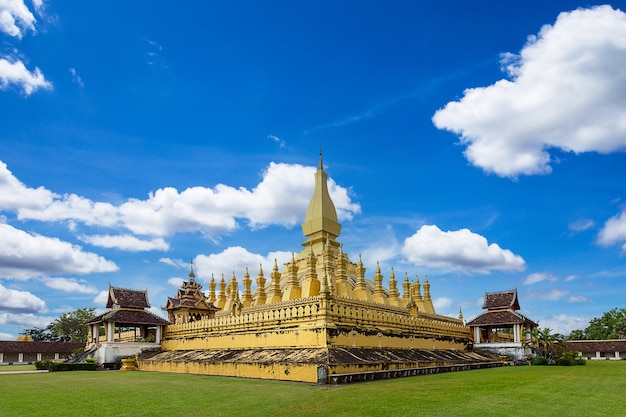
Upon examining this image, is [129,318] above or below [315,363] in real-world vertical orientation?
above

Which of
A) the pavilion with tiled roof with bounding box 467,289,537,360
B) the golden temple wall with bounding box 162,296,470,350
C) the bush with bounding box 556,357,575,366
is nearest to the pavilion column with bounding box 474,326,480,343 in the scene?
the pavilion with tiled roof with bounding box 467,289,537,360

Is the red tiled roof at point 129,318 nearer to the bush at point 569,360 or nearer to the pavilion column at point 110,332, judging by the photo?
the pavilion column at point 110,332

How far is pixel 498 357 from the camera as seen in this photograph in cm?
3128

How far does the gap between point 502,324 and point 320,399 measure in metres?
24.9

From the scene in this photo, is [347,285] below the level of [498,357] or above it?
above

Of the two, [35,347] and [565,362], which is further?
[35,347]

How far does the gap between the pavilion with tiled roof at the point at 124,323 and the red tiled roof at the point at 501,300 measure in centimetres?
2255

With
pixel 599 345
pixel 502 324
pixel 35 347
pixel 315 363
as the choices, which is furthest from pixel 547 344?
pixel 35 347

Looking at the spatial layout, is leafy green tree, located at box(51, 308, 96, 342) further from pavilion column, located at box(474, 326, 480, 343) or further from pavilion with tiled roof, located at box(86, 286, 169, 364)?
pavilion column, located at box(474, 326, 480, 343)

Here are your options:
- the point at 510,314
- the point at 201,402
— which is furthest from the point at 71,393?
the point at 510,314

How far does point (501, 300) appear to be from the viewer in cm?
3538

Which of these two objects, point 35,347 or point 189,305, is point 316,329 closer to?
point 189,305

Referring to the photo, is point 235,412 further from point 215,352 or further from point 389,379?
point 215,352

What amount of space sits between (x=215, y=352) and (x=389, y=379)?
10.5 m
